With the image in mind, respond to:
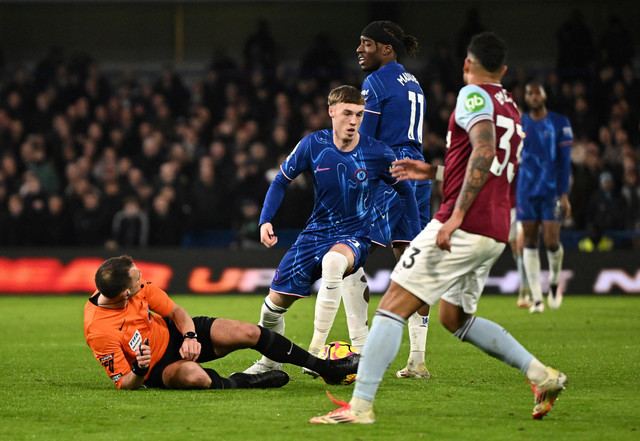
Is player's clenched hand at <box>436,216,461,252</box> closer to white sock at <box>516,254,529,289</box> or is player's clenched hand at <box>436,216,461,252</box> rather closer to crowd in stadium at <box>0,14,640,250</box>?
white sock at <box>516,254,529,289</box>

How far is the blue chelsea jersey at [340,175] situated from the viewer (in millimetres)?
6945

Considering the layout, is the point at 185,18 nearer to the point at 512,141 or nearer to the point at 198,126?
the point at 198,126

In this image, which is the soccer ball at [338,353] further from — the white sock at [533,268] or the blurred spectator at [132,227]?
the blurred spectator at [132,227]

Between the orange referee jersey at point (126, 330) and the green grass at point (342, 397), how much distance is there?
0.22 metres

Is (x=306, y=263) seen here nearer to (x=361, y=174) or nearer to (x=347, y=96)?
(x=361, y=174)

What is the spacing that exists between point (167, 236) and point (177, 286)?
0.99m

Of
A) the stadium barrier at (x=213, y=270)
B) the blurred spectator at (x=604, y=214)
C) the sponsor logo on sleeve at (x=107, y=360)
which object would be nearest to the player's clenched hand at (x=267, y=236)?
the sponsor logo on sleeve at (x=107, y=360)

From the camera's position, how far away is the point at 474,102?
5.07 metres

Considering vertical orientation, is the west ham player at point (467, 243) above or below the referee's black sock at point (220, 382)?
above

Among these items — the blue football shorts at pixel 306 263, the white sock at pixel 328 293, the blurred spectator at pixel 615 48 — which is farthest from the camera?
the blurred spectator at pixel 615 48

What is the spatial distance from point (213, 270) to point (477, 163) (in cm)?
1121

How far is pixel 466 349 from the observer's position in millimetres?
8828

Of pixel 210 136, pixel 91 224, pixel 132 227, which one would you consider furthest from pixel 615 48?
pixel 91 224

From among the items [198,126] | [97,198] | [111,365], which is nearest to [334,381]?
[111,365]
